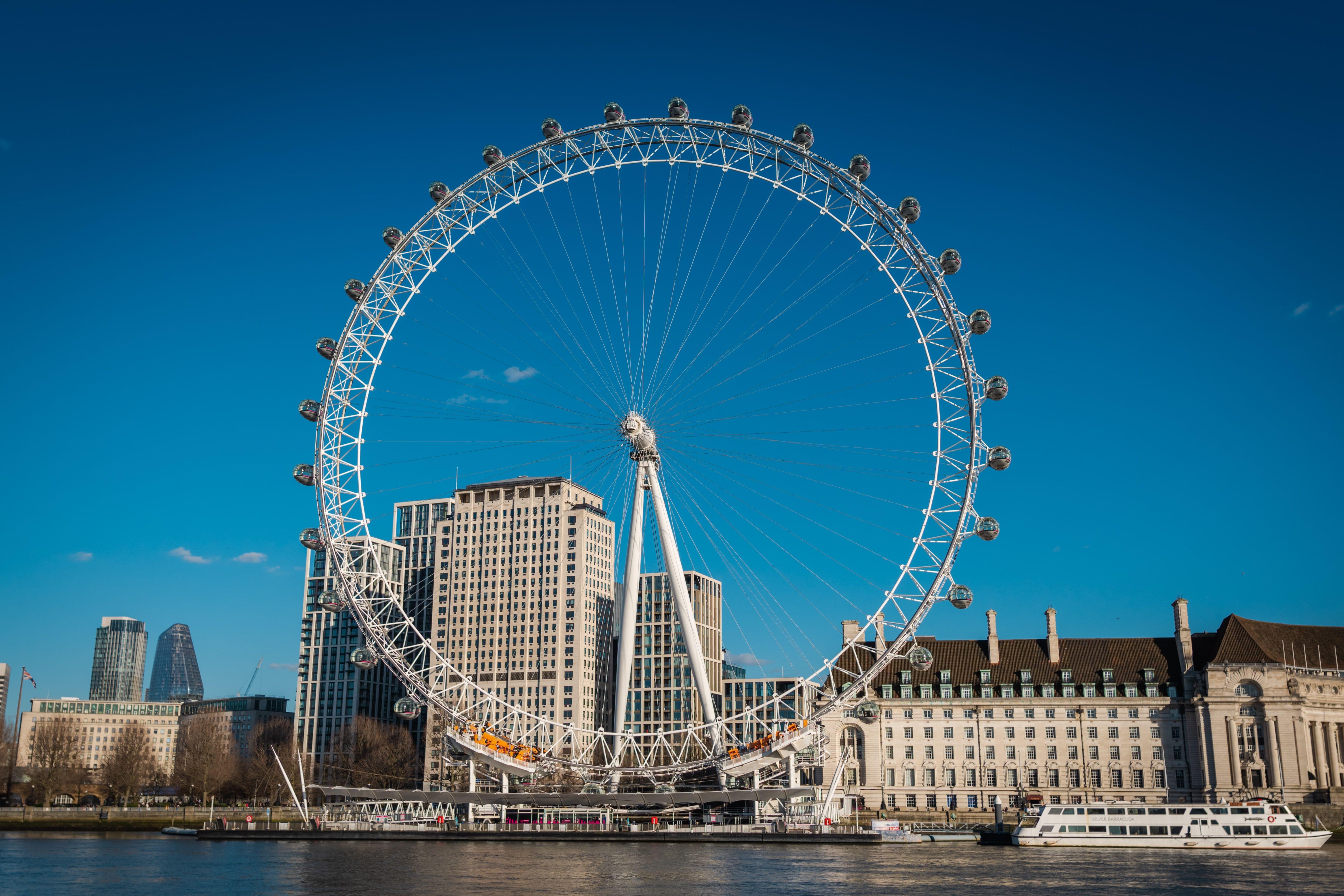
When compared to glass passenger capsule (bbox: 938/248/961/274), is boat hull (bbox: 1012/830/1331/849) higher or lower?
lower

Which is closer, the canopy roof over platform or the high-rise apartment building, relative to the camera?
the canopy roof over platform

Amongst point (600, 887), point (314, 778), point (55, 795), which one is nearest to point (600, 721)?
point (314, 778)

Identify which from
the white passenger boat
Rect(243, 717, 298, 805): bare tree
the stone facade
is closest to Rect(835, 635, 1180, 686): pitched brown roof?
the stone facade

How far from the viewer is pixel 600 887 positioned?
56.2m

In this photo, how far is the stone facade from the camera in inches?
4621

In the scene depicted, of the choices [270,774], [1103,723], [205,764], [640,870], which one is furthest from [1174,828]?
[270,774]

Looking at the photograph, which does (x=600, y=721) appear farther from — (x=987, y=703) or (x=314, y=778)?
(x=987, y=703)

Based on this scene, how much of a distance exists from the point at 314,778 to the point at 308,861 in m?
124

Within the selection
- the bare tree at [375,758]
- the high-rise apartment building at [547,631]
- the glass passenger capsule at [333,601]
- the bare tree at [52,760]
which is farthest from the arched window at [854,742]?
the bare tree at [52,760]

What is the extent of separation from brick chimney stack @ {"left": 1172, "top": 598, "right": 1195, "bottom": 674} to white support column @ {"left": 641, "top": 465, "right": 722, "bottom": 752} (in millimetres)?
57929

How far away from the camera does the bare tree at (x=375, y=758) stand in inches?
6314

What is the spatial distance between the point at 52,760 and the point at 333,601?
7484cm

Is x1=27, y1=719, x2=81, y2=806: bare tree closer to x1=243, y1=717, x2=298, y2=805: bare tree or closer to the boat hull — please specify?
x1=243, y1=717, x2=298, y2=805: bare tree

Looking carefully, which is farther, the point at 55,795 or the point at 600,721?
the point at 600,721
